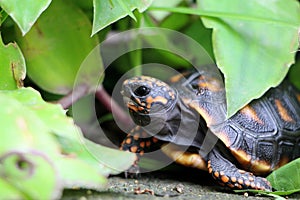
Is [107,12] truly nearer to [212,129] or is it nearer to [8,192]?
[212,129]

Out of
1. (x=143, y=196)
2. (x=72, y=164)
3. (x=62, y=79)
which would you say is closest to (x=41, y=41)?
(x=62, y=79)

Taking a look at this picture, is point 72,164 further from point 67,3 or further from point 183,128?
point 67,3

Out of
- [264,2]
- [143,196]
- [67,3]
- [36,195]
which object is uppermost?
[264,2]

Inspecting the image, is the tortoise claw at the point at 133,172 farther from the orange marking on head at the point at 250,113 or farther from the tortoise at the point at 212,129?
the orange marking on head at the point at 250,113

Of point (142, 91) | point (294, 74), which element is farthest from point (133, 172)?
point (294, 74)

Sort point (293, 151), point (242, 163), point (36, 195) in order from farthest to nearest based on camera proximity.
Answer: point (293, 151), point (242, 163), point (36, 195)

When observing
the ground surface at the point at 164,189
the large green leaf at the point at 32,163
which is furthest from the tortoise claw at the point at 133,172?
the large green leaf at the point at 32,163

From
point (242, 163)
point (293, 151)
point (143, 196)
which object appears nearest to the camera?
point (143, 196)
